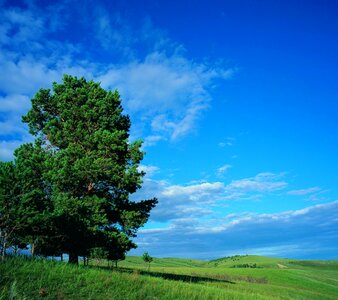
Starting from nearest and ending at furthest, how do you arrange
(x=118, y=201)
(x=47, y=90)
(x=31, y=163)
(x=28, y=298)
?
1. (x=28, y=298)
2. (x=31, y=163)
3. (x=118, y=201)
4. (x=47, y=90)

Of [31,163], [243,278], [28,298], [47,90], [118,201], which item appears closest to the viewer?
[28,298]

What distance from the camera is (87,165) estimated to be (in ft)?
76.0

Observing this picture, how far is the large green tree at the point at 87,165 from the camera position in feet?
72.9

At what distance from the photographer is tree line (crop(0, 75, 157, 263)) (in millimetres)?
21703

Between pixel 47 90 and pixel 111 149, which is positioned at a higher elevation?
pixel 47 90

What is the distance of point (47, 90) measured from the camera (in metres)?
28.6

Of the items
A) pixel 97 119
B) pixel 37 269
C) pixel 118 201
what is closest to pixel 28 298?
pixel 37 269

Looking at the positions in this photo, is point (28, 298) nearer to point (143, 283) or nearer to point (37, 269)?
point (37, 269)

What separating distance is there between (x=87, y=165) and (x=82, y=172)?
62 cm

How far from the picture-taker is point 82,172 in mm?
23000

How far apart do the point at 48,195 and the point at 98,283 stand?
1349 centimetres

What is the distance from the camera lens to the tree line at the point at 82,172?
21.7m

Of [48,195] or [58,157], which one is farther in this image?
[58,157]

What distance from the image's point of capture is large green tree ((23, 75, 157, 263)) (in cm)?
2222
